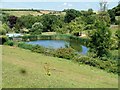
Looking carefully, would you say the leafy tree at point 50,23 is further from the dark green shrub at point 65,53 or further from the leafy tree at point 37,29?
the dark green shrub at point 65,53

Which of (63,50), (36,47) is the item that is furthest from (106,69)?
(36,47)

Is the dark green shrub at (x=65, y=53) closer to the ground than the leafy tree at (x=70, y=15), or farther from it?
closer to the ground

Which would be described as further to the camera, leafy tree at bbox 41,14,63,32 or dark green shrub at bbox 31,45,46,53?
leafy tree at bbox 41,14,63,32

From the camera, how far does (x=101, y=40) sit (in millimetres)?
35031

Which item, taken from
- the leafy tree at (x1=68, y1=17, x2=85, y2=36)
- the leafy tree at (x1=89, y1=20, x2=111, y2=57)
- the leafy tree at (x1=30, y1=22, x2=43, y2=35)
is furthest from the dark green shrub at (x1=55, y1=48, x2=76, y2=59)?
the leafy tree at (x1=30, y1=22, x2=43, y2=35)

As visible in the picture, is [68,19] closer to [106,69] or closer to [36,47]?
[36,47]

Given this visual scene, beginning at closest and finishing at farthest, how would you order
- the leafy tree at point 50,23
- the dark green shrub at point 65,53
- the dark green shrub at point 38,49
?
the dark green shrub at point 65,53 → the dark green shrub at point 38,49 → the leafy tree at point 50,23

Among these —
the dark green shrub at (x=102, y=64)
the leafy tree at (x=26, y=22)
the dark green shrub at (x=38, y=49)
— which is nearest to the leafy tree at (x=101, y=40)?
the dark green shrub at (x=102, y=64)

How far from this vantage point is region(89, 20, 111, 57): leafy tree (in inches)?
1368

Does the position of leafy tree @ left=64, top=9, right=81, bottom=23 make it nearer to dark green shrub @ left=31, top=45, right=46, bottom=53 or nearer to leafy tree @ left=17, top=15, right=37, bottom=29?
leafy tree @ left=17, top=15, right=37, bottom=29

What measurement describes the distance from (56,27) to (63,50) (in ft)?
158

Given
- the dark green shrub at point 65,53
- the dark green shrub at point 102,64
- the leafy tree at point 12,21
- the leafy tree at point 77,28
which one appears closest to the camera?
the dark green shrub at point 102,64

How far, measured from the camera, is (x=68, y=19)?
9619 cm

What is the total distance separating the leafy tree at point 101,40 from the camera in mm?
34750
